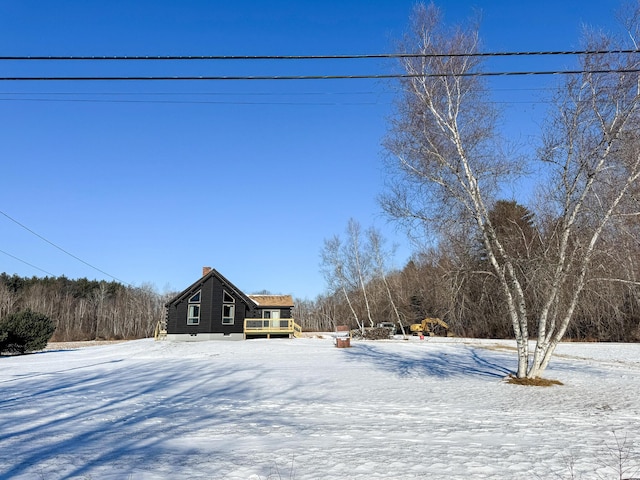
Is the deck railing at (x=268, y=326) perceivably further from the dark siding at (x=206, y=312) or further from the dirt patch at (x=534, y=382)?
the dirt patch at (x=534, y=382)

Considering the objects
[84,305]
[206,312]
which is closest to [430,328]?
[206,312]

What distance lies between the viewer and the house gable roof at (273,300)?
4366 cm

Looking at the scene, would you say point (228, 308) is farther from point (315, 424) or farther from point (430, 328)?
point (315, 424)

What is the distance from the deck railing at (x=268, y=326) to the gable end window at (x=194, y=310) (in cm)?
422

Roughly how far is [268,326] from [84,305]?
56.2m

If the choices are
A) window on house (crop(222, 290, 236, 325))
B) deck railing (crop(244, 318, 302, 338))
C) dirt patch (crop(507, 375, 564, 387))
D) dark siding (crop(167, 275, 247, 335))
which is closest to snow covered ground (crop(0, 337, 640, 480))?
dirt patch (crop(507, 375, 564, 387))

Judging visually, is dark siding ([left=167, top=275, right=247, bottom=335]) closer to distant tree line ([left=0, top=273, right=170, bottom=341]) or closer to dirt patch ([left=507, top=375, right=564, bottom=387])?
dirt patch ([left=507, top=375, right=564, bottom=387])

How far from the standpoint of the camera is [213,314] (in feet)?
131

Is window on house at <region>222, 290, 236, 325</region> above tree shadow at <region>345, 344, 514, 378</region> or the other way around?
above

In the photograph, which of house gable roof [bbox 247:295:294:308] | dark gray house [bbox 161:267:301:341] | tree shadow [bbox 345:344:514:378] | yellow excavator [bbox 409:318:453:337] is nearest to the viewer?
tree shadow [bbox 345:344:514:378]

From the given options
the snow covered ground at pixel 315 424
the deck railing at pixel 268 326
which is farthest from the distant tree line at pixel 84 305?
the snow covered ground at pixel 315 424

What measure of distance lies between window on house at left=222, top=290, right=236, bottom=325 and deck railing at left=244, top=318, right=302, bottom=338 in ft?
4.53

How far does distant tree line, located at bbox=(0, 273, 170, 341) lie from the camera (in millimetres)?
76125

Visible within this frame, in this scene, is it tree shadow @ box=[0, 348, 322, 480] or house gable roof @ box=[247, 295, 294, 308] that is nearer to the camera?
tree shadow @ box=[0, 348, 322, 480]
